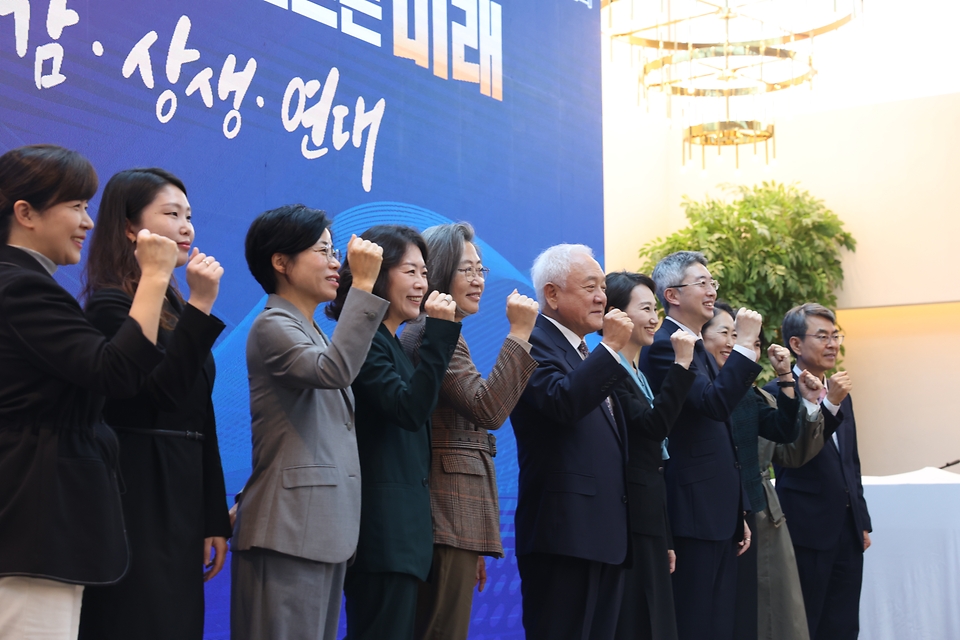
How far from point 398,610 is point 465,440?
52cm

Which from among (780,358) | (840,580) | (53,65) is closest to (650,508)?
(780,358)

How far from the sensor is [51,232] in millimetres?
1978

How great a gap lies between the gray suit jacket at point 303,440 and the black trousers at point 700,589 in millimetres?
1585

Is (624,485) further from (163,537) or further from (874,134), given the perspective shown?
(874,134)

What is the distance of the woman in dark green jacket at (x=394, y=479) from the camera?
250cm

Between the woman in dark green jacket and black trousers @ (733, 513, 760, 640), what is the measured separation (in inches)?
71.6

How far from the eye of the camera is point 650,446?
3.36 m

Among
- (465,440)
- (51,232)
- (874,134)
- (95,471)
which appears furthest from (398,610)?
(874,134)

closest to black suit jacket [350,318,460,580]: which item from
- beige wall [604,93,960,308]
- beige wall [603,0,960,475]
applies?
beige wall [603,0,960,475]

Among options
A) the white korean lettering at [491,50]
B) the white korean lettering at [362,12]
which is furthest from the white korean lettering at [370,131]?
the white korean lettering at [491,50]

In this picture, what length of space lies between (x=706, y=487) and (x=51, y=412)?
2.36 m

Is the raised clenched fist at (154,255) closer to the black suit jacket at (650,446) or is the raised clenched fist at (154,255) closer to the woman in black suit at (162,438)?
the woman in black suit at (162,438)

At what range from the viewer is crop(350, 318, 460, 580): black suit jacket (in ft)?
8.20

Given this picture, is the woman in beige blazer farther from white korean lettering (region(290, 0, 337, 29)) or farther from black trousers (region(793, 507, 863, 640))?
black trousers (region(793, 507, 863, 640))
